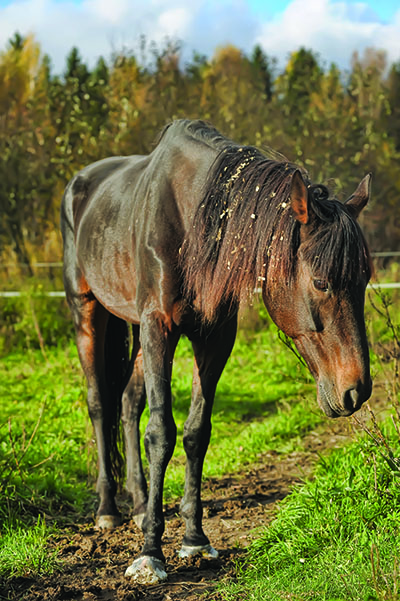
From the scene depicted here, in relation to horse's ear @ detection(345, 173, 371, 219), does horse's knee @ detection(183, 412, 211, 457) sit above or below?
below

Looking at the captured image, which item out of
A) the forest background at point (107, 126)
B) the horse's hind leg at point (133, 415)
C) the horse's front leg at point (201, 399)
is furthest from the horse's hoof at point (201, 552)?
the forest background at point (107, 126)

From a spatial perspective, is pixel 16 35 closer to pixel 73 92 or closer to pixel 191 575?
pixel 73 92

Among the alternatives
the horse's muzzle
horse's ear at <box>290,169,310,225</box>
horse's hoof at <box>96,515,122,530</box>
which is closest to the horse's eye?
horse's ear at <box>290,169,310,225</box>

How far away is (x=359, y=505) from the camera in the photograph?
11.5 feet

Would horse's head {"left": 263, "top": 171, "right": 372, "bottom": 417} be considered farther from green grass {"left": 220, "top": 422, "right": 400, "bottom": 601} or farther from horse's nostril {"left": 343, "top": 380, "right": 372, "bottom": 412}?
green grass {"left": 220, "top": 422, "right": 400, "bottom": 601}

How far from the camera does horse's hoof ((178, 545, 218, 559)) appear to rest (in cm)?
366

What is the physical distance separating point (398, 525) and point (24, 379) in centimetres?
603

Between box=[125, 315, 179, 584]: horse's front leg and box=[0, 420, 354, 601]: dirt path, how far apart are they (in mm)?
185

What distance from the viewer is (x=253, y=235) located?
127 inches

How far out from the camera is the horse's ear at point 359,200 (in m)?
3.25

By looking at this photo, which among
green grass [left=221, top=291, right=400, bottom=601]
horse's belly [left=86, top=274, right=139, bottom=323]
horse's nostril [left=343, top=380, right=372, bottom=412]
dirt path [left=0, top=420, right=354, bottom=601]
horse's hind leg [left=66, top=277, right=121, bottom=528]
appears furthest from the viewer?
horse's hind leg [left=66, top=277, right=121, bottom=528]

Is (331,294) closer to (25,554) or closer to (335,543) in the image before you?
(335,543)

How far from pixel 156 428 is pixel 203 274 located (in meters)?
0.86

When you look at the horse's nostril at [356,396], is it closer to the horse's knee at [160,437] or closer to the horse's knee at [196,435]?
the horse's knee at [160,437]
